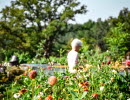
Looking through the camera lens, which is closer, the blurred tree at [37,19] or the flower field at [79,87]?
the flower field at [79,87]

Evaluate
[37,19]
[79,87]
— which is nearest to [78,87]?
[79,87]

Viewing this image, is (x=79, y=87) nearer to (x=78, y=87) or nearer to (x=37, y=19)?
(x=78, y=87)

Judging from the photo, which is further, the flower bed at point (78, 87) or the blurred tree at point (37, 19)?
the blurred tree at point (37, 19)

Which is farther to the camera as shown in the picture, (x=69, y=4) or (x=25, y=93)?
(x=69, y=4)

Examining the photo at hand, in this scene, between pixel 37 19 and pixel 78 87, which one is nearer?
pixel 78 87

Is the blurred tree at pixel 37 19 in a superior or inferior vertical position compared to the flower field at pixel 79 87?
superior

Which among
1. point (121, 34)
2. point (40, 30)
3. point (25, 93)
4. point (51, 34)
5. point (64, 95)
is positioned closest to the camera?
point (64, 95)

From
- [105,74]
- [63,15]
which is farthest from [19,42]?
[105,74]

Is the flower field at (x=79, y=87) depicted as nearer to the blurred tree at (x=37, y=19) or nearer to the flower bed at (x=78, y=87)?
the flower bed at (x=78, y=87)

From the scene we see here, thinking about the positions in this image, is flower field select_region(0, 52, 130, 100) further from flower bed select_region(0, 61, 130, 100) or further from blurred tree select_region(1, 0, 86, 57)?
blurred tree select_region(1, 0, 86, 57)

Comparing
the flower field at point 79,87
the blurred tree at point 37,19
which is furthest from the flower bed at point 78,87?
the blurred tree at point 37,19

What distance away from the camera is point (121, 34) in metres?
18.3

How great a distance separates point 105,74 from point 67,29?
87.6 feet

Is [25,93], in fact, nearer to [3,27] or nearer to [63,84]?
[63,84]
